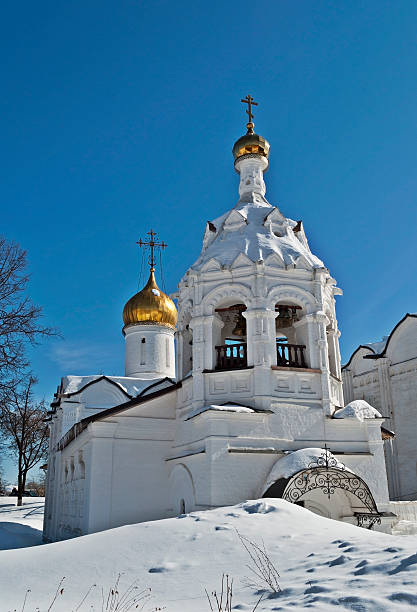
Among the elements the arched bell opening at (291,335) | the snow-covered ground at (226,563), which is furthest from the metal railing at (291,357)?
the snow-covered ground at (226,563)

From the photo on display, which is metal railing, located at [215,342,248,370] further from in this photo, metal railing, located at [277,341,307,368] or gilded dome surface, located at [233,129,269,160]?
gilded dome surface, located at [233,129,269,160]

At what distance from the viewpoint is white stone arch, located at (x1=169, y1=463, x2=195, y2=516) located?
10.9m

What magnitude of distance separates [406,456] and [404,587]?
14246mm

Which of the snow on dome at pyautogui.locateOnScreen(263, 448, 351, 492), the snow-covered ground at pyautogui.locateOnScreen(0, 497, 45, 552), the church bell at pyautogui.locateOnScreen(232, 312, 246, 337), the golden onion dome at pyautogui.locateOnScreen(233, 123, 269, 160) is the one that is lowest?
the snow-covered ground at pyautogui.locateOnScreen(0, 497, 45, 552)

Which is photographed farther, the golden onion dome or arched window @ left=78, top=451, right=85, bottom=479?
the golden onion dome

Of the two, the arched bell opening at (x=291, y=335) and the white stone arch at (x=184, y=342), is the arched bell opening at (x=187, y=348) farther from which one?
the arched bell opening at (x=291, y=335)

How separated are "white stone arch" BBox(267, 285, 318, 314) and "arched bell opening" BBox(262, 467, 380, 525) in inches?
136

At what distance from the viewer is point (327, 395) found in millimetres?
11406

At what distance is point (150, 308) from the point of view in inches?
845

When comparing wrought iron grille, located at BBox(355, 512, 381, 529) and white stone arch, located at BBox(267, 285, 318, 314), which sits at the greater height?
white stone arch, located at BBox(267, 285, 318, 314)

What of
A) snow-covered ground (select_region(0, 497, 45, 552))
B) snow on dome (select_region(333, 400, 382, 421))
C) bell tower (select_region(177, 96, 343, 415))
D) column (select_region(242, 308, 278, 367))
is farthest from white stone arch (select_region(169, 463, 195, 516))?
snow-covered ground (select_region(0, 497, 45, 552))

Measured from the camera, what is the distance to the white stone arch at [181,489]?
10.9m

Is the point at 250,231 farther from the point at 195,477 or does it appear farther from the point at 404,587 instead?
the point at 404,587

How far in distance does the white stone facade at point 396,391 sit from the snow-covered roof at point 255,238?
6.32 m
